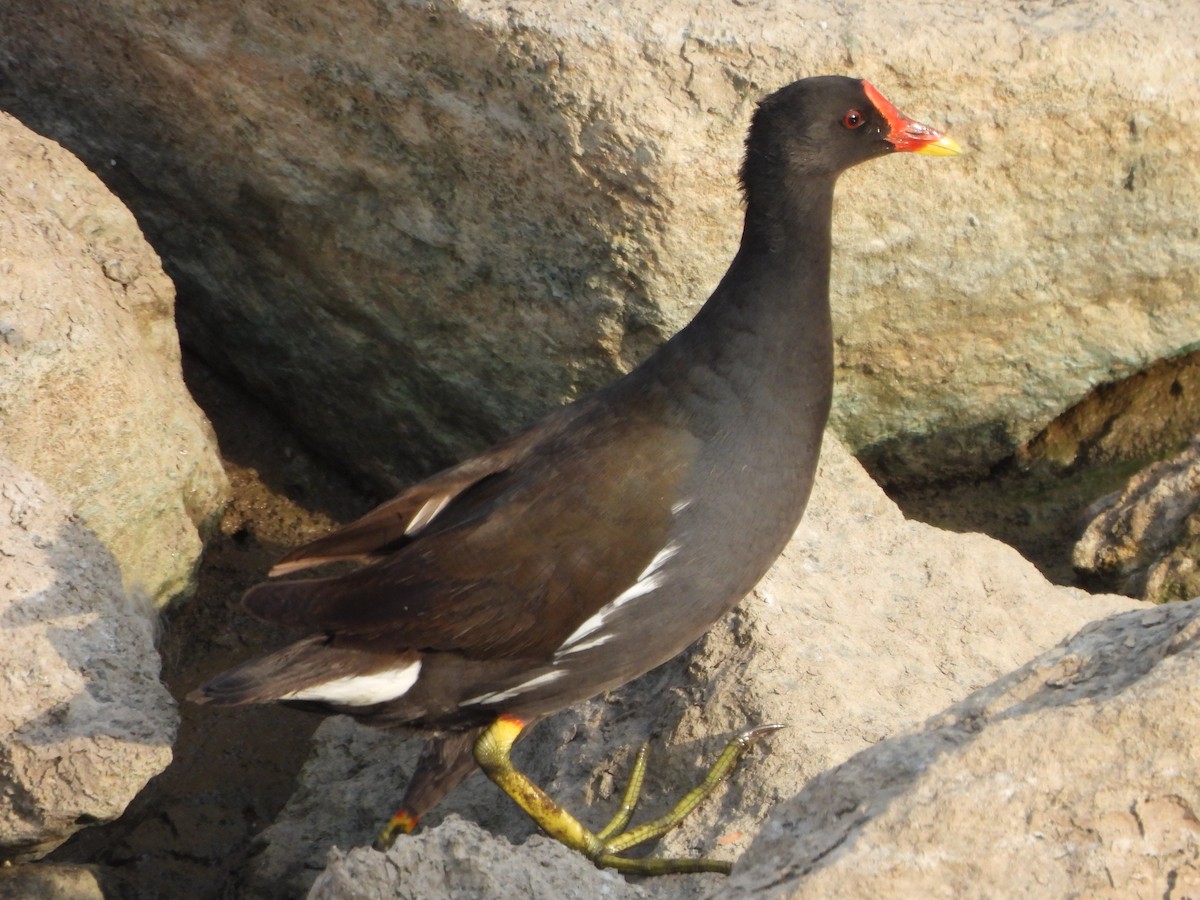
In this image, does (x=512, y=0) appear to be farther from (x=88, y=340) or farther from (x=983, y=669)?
(x=983, y=669)

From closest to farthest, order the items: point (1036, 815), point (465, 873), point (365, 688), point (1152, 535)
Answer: point (1036, 815) < point (465, 873) < point (365, 688) < point (1152, 535)

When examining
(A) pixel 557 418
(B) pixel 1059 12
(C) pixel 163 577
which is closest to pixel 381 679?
(A) pixel 557 418

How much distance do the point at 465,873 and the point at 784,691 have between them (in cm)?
126

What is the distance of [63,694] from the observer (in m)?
3.12

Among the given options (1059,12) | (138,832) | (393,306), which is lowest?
(138,832)

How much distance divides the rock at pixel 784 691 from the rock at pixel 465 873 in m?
0.80

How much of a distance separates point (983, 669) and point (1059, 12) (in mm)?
1823

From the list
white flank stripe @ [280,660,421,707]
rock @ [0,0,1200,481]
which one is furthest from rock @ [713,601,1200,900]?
rock @ [0,0,1200,481]

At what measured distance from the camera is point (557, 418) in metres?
3.56

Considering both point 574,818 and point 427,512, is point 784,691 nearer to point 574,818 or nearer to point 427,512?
point 574,818

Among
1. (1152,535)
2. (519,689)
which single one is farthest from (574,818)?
(1152,535)

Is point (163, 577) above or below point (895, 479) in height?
below

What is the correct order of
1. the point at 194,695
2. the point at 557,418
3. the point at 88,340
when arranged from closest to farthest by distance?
the point at 194,695 < the point at 557,418 < the point at 88,340

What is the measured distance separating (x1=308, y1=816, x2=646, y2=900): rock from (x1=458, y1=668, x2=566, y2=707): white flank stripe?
858mm
